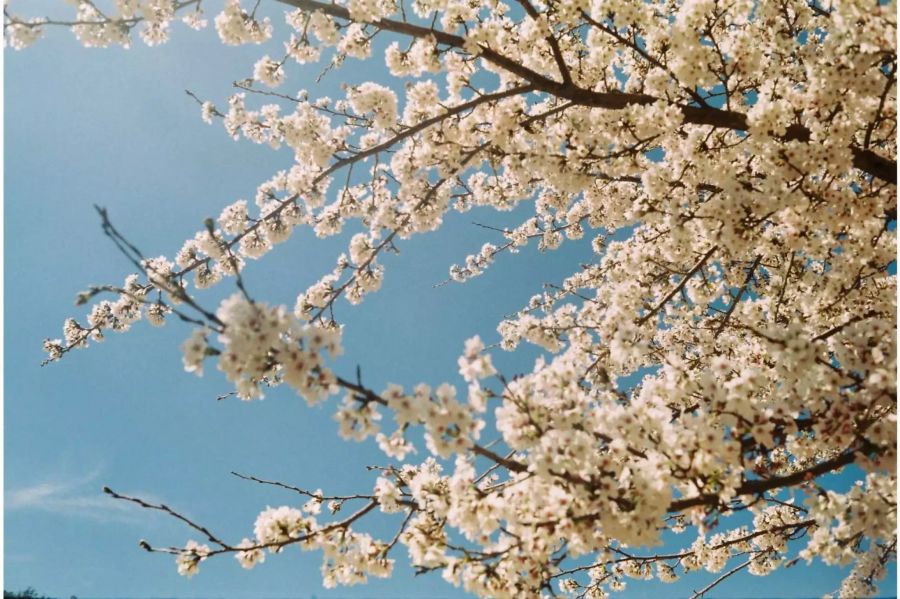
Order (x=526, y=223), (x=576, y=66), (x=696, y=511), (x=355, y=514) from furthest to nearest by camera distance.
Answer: (x=526, y=223), (x=576, y=66), (x=355, y=514), (x=696, y=511)

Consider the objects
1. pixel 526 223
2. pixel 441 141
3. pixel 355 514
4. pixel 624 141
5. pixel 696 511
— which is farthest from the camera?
pixel 526 223

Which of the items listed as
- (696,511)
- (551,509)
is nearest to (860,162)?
(696,511)

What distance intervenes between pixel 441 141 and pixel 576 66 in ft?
8.68

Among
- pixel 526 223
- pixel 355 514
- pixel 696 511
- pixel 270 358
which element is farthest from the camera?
pixel 526 223

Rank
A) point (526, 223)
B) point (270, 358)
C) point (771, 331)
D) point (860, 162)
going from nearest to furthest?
point (270, 358) → point (771, 331) → point (860, 162) → point (526, 223)

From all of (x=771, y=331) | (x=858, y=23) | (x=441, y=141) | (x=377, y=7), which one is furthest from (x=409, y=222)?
(x=858, y=23)

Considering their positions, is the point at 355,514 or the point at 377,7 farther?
the point at 377,7

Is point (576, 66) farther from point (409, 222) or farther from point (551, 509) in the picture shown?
point (551, 509)

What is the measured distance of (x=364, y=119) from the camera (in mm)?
8344

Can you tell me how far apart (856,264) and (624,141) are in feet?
11.0

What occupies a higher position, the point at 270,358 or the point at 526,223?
the point at 526,223

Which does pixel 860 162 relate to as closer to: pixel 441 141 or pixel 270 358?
pixel 441 141

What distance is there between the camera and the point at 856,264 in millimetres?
6988


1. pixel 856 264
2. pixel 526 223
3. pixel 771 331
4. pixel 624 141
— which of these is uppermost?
pixel 526 223
